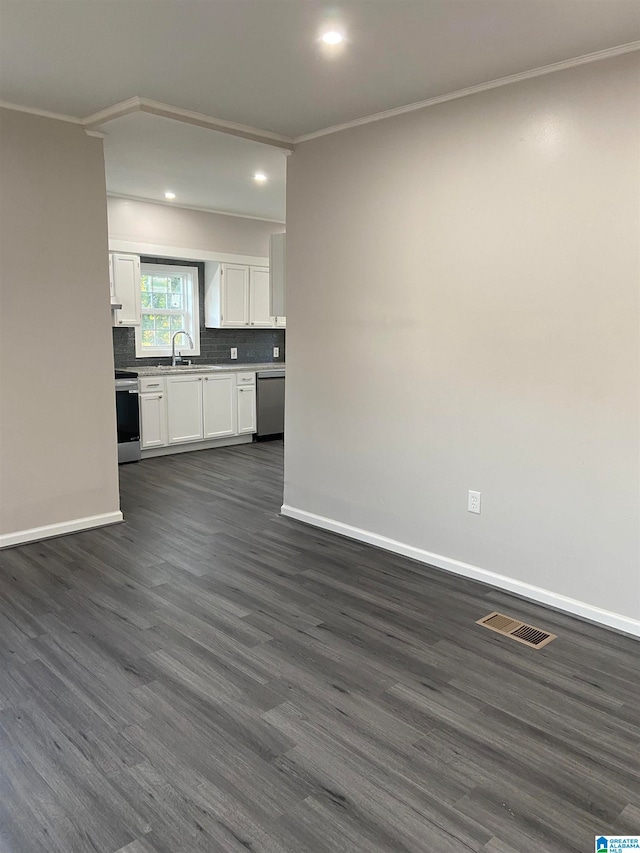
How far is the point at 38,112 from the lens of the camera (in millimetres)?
3818

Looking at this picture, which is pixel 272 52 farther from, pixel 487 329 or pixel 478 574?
pixel 478 574

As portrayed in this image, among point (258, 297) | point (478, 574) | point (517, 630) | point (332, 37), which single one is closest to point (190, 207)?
point (258, 297)

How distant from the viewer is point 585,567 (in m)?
3.13

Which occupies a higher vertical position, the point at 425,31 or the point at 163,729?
the point at 425,31

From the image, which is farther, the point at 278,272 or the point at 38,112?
the point at 278,272

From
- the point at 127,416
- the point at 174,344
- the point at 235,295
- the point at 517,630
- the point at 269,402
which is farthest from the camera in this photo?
the point at 269,402

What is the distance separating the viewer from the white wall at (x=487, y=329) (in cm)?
296

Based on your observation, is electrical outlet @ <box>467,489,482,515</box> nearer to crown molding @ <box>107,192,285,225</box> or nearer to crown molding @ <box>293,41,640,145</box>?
crown molding @ <box>293,41,640,145</box>

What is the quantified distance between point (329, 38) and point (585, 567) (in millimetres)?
2657

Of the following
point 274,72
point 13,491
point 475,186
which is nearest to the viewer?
point 274,72

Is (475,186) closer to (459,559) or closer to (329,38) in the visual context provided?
(329,38)

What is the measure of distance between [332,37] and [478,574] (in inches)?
107

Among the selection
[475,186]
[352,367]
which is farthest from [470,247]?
[352,367]

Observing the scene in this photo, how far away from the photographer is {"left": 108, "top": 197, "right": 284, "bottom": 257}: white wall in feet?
20.7
